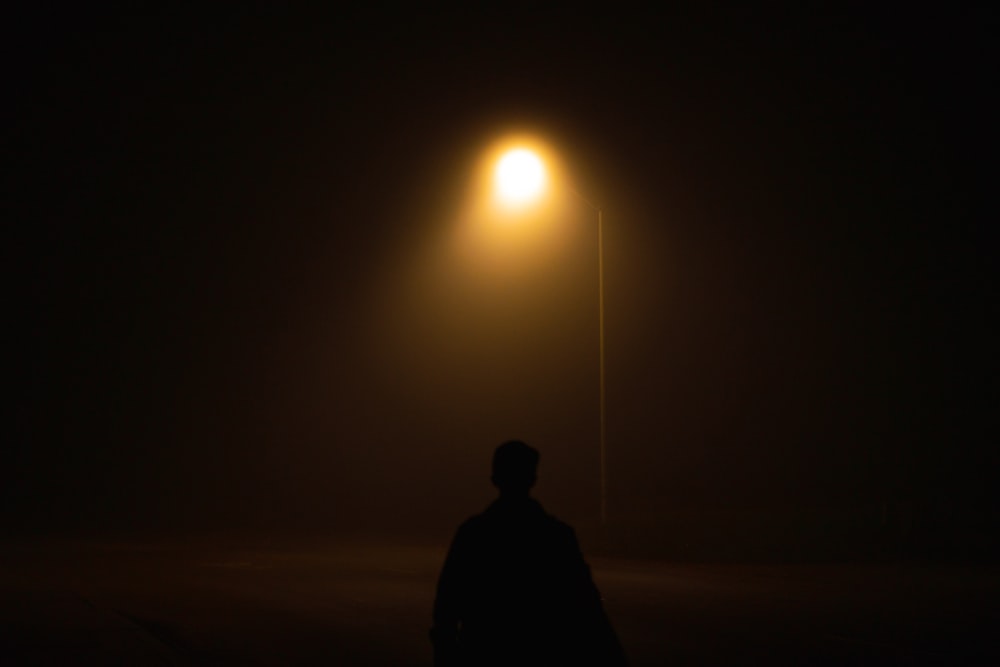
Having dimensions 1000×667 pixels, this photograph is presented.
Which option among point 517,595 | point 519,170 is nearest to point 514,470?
point 517,595

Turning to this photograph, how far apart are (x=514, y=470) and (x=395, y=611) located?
9600 mm

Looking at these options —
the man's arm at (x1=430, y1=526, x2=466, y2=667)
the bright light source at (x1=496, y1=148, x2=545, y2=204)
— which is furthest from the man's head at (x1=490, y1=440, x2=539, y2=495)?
the bright light source at (x1=496, y1=148, x2=545, y2=204)

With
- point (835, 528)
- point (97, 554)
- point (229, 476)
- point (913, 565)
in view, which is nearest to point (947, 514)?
point (835, 528)

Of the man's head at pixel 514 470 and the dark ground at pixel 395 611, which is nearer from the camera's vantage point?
the man's head at pixel 514 470

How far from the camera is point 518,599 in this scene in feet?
13.7

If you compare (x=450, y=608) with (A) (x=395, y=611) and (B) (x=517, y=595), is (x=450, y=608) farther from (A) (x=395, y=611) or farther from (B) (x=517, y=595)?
(A) (x=395, y=611)

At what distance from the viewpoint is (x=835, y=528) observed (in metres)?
26.5

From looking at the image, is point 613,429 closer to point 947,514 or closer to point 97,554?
point 947,514

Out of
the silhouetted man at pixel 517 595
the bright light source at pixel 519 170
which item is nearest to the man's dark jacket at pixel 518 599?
the silhouetted man at pixel 517 595

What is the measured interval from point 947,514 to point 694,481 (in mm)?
12503

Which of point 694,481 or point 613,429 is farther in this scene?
point 613,429

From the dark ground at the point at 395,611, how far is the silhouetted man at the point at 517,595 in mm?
5930

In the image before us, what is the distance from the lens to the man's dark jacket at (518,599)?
4.11 metres

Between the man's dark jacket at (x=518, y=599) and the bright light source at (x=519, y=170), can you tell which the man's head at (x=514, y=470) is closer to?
the man's dark jacket at (x=518, y=599)
